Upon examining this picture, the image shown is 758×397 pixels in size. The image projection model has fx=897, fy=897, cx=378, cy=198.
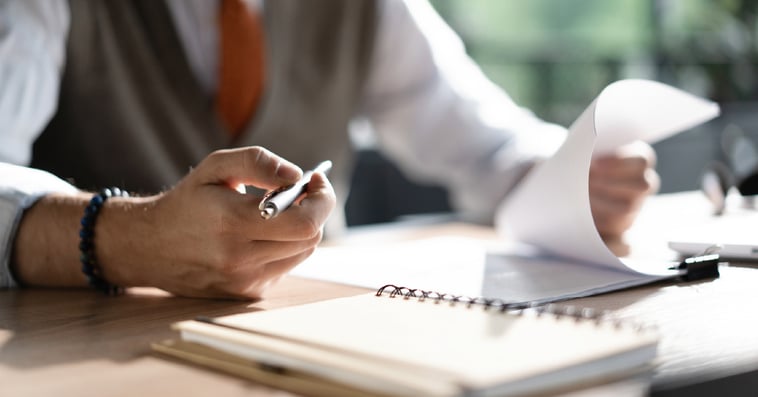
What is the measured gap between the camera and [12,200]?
0.88 metres

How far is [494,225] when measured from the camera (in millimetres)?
1333

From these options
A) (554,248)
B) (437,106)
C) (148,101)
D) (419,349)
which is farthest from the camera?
(437,106)

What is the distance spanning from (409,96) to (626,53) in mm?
3272

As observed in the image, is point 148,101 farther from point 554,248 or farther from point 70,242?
point 554,248

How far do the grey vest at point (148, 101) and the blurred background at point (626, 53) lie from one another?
7.32ft

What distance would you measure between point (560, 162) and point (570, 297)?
0.70 feet

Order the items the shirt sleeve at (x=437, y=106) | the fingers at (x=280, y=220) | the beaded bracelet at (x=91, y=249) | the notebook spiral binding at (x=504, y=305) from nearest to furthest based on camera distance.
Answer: the notebook spiral binding at (x=504, y=305) < the fingers at (x=280, y=220) < the beaded bracelet at (x=91, y=249) < the shirt sleeve at (x=437, y=106)

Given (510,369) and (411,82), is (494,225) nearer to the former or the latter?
(411,82)

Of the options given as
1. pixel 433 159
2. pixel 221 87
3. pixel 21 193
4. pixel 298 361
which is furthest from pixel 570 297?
pixel 433 159

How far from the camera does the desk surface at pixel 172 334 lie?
19.8 inches

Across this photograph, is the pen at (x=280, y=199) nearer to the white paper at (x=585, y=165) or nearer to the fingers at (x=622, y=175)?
the white paper at (x=585, y=165)

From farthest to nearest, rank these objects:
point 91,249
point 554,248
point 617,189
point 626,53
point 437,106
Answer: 1. point 626,53
2. point 437,106
3. point 617,189
4. point 554,248
5. point 91,249

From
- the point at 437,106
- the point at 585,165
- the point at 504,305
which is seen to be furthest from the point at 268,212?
the point at 437,106

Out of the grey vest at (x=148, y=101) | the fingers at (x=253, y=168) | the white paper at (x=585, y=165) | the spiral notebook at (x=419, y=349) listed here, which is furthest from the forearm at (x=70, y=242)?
the grey vest at (x=148, y=101)
